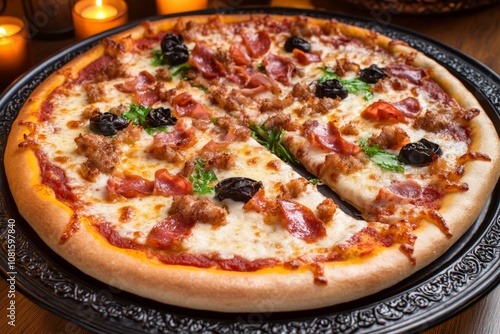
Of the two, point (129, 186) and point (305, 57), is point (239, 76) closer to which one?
point (305, 57)

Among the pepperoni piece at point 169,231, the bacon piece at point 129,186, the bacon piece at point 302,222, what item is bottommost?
the bacon piece at point 129,186

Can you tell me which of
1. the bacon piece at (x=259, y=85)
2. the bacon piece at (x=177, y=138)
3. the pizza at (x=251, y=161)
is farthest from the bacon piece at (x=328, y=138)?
the bacon piece at (x=177, y=138)

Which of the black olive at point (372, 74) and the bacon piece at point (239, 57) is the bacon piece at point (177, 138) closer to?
the bacon piece at point (239, 57)

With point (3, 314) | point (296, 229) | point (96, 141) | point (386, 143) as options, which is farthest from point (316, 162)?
point (3, 314)

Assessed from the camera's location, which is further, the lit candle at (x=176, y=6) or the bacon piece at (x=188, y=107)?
the lit candle at (x=176, y=6)

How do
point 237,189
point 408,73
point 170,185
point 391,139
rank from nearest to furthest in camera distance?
point 237,189, point 170,185, point 391,139, point 408,73

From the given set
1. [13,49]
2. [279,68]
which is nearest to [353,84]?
[279,68]

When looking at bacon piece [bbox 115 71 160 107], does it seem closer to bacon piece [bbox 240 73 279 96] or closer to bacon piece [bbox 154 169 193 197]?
bacon piece [bbox 240 73 279 96]
